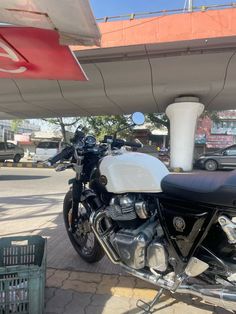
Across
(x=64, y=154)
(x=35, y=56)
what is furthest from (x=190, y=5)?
(x=35, y=56)

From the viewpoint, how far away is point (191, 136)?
16.4m

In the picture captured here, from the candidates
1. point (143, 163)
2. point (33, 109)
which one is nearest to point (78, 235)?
point (143, 163)

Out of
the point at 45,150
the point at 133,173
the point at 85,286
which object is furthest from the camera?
the point at 45,150

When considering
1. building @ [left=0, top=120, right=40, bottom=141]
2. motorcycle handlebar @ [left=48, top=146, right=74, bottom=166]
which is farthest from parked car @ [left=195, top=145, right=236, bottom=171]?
building @ [left=0, top=120, right=40, bottom=141]

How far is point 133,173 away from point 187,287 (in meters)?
0.92

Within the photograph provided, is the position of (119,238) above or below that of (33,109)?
below

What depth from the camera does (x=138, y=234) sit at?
2.71 metres

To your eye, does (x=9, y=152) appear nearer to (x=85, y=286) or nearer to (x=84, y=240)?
(x=84, y=240)

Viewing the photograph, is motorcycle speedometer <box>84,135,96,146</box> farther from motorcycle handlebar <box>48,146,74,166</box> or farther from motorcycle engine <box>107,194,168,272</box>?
motorcycle engine <box>107,194,168,272</box>

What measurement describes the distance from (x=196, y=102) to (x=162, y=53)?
3.57 m

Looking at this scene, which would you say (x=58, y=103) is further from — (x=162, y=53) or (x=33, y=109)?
(x=162, y=53)

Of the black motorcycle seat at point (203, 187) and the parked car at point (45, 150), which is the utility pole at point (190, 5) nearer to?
the black motorcycle seat at point (203, 187)

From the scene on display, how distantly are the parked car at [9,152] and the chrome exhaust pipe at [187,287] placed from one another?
22030 millimetres

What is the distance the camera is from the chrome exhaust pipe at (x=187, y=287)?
2.32 m
